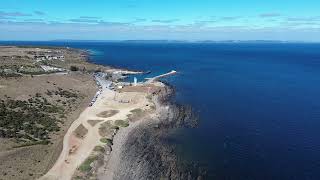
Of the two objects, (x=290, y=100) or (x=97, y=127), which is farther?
(x=290, y=100)

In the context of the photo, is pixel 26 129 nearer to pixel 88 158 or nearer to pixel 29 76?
pixel 88 158

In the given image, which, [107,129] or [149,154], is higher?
[107,129]

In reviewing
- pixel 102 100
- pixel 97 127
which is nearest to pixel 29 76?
pixel 102 100

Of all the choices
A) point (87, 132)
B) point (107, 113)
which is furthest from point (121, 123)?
point (87, 132)

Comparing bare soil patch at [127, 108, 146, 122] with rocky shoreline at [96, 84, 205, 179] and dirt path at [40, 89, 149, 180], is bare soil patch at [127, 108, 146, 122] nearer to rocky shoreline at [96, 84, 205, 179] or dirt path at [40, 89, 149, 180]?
dirt path at [40, 89, 149, 180]

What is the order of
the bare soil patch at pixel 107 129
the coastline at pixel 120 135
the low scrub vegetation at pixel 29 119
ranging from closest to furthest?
1. the coastline at pixel 120 135
2. the low scrub vegetation at pixel 29 119
3. the bare soil patch at pixel 107 129

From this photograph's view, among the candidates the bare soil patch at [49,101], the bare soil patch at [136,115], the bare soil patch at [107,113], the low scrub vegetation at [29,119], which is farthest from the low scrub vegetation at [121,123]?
the low scrub vegetation at [29,119]

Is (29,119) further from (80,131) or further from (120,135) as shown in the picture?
(120,135)

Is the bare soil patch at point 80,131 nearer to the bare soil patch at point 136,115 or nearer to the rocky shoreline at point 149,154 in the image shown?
the rocky shoreline at point 149,154

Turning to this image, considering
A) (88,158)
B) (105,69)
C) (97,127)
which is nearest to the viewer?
(88,158)
